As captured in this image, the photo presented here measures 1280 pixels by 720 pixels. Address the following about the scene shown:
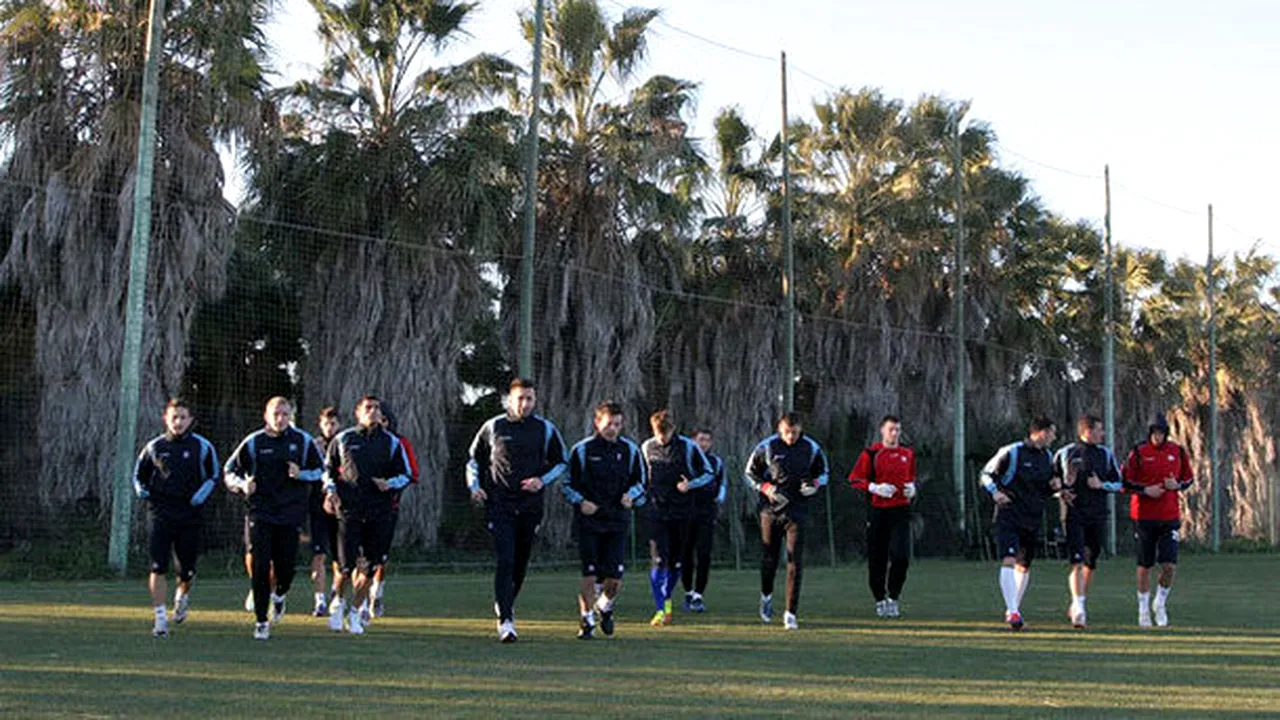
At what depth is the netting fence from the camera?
23500mm

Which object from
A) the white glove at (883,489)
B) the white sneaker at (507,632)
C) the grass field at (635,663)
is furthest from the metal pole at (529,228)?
the white sneaker at (507,632)

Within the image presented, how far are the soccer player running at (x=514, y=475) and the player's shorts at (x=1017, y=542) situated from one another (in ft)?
15.6

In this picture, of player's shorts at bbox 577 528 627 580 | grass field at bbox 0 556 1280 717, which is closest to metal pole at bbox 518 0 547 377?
grass field at bbox 0 556 1280 717

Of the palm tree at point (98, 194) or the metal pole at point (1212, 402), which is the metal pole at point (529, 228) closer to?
the palm tree at point (98, 194)

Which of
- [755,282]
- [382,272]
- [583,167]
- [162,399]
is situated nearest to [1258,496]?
[755,282]

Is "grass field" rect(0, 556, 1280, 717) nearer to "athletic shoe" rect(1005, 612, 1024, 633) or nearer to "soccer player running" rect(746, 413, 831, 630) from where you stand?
"athletic shoe" rect(1005, 612, 1024, 633)

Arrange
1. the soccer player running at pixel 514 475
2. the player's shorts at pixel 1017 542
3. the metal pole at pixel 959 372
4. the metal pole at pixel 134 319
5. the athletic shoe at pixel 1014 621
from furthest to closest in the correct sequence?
the metal pole at pixel 959 372
the metal pole at pixel 134 319
the player's shorts at pixel 1017 542
the athletic shoe at pixel 1014 621
the soccer player running at pixel 514 475

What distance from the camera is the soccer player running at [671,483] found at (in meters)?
15.2

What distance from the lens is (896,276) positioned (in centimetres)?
3897

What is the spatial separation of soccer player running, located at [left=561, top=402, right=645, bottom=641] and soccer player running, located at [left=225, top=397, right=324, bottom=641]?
2060mm

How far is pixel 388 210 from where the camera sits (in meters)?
27.3

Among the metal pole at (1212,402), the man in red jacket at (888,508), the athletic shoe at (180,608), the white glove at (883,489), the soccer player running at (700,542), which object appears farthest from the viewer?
the metal pole at (1212,402)

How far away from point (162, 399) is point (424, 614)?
1044 cm

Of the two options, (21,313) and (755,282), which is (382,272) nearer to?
(21,313)
